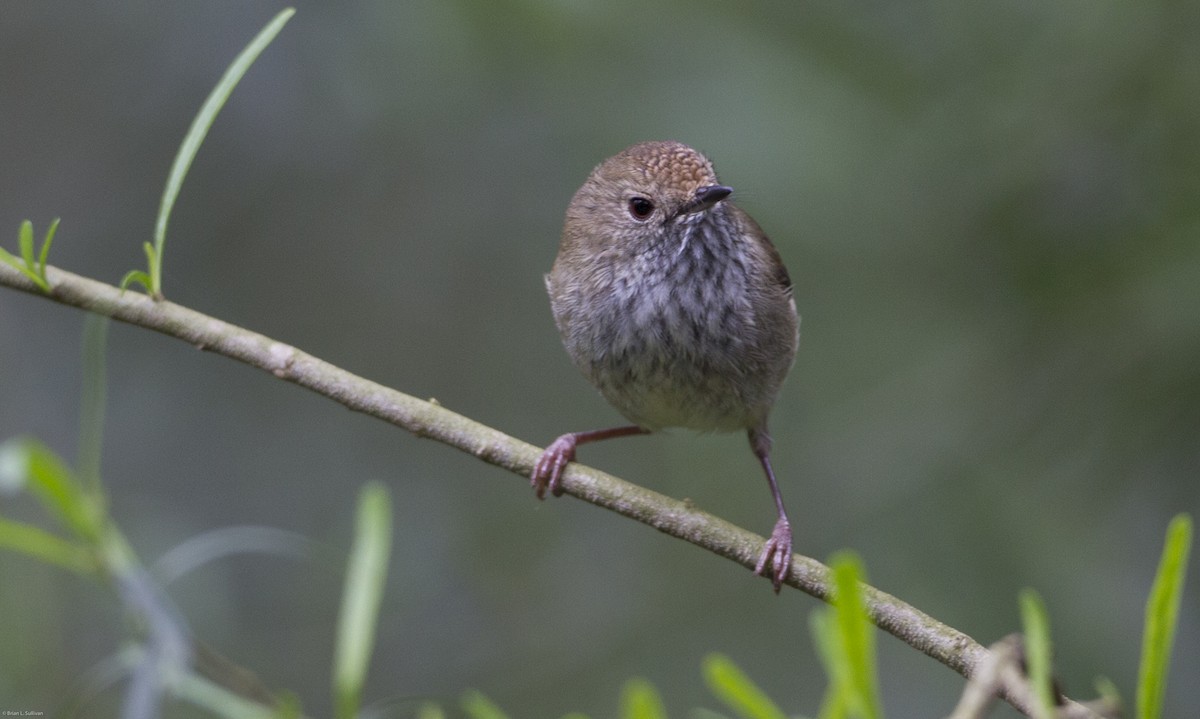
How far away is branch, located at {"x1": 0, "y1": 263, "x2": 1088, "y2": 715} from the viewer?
227 cm

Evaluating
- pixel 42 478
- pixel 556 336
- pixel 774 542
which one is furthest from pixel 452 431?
pixel 556 336

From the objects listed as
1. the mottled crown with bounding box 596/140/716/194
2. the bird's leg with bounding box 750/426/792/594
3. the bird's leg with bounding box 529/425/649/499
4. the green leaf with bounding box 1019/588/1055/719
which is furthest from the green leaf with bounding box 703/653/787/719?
the mottled crown with bounding box 596/140/716/194

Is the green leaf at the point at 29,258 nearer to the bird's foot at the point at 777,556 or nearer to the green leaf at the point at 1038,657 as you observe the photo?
the green leaf at the point at 1038,657

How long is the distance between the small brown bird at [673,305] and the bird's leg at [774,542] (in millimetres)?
16

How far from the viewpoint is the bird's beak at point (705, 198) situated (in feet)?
12.3

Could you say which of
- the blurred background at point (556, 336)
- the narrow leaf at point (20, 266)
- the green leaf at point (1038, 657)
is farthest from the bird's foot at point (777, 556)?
the green leaf at point (1038, 657)

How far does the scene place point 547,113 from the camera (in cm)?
531

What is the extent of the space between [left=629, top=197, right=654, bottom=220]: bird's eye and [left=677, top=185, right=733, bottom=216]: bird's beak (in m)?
0.13

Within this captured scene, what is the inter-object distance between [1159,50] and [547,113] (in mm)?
2370

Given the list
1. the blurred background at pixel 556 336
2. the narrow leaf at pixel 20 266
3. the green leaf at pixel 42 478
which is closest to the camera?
the green leaf at pixel 42 478

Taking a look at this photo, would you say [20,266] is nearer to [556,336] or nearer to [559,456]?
[559,456]

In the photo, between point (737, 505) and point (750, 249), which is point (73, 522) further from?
point (737, 505)

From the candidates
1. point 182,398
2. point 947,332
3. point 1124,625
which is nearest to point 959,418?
point 947,332

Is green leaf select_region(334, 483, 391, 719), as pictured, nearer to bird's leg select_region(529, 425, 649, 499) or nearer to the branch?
the branch
